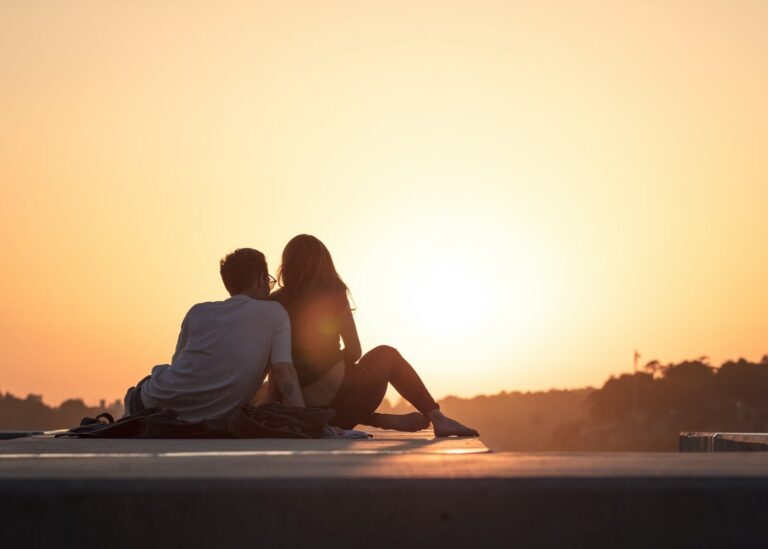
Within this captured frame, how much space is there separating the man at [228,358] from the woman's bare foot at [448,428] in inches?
43.2

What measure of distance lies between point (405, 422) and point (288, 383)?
158 cm

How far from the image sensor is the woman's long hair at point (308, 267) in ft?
30.6

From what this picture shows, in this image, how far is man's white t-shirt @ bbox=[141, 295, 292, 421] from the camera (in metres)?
8.48

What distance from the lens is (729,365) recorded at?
130750mm

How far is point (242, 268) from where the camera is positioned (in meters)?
8.73

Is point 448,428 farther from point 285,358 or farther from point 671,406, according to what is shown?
point 671,406

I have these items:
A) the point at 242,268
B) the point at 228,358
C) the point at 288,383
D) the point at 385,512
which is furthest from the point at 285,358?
the point at 385,512

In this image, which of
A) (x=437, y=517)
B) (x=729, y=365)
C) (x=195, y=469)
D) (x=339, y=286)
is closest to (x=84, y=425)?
(x=339, y=286)

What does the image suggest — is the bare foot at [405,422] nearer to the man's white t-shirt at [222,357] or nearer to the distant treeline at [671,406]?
the man's white t-shirt at [222,357]

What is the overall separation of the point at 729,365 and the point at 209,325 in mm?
127801

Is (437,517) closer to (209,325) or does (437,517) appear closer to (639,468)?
(639,468)

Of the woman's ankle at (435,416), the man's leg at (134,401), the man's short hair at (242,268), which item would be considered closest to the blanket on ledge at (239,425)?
the man's leg at (134,401)

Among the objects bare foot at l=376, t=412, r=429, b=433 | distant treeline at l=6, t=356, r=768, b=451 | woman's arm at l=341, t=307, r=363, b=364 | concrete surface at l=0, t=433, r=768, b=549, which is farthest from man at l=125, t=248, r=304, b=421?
distant treeline at l=6, t=356, r=768, b=451

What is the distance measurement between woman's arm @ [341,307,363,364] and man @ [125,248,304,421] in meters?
0.88
